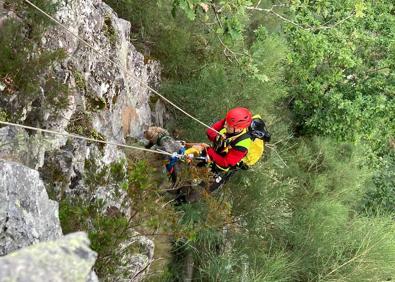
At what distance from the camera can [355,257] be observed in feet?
27.8

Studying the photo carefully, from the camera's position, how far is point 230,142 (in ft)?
21.7

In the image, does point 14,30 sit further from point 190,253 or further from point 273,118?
point 273,118

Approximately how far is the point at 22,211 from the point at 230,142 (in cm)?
346

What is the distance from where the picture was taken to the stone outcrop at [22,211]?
366 cm

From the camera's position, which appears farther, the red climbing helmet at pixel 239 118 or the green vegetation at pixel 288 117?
the green vegetation at pixel 288 117

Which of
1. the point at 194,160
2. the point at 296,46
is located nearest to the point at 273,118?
the point at 296,46

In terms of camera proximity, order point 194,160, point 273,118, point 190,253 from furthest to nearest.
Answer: point 273,118 < point 190,253 < point 194,160

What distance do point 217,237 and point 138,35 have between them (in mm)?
4134

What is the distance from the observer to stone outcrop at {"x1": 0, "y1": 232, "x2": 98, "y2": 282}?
206 cm

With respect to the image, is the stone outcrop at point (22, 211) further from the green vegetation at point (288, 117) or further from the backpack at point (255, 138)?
the backpack at point (255, 138)

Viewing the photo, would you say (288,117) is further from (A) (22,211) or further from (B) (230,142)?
(A) (22,211)

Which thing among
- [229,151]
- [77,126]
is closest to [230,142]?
[229,151]

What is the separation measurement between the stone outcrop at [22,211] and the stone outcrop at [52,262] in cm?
160

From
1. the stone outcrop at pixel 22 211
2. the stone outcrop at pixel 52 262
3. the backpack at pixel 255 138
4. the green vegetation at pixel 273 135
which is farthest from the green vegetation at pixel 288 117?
the stone outcrop at pixel 52 262
